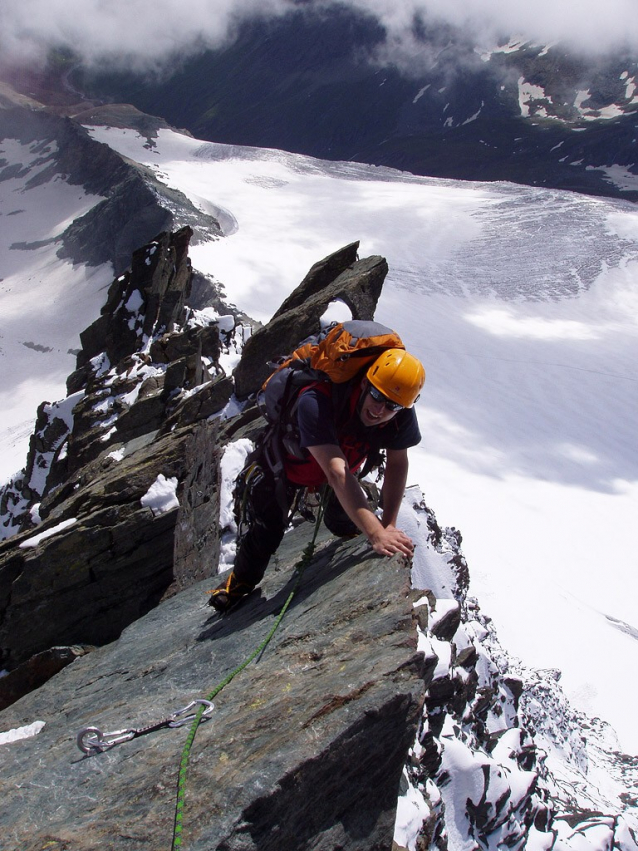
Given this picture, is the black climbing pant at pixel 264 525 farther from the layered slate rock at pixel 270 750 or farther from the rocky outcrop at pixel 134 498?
the rocky outcrop at pixel 134 498

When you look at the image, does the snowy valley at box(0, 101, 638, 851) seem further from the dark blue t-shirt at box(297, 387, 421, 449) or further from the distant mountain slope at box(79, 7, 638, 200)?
the distant mountain slope at box(79, 7, 638, 200)

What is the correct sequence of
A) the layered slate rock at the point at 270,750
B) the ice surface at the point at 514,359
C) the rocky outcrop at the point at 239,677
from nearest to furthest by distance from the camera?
the layered slate rock at the point at 270,750 < the rocky outcrop at the point at 239,677 < the ice surface at the point at 514,359

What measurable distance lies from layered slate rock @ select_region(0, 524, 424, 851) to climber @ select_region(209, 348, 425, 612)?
46cm

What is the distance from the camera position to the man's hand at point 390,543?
376 centimetres

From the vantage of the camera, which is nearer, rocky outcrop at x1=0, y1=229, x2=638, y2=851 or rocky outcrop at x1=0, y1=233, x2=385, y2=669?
rocky outcrop at x1=0, y1=229, x2=638, y2=851

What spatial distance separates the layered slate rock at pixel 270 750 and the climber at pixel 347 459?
456 millimetres

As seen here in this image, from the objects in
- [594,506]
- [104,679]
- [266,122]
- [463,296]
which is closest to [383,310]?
[463,296]

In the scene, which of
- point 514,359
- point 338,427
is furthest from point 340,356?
point 514,359

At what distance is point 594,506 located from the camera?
25.0 metres

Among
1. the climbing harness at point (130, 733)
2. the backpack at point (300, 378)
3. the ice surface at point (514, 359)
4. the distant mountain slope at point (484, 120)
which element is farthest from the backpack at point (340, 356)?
the distant mountain slope at point (484, 120)

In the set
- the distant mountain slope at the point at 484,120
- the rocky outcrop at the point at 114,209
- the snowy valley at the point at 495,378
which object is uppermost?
the distant mountain slope at the point at 484,120

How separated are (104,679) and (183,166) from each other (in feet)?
348

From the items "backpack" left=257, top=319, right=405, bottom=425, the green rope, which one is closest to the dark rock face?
"backpack" left=257, top=319, right=405, bottom=425

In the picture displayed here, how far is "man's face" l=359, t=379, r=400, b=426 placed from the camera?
3.81 meters
